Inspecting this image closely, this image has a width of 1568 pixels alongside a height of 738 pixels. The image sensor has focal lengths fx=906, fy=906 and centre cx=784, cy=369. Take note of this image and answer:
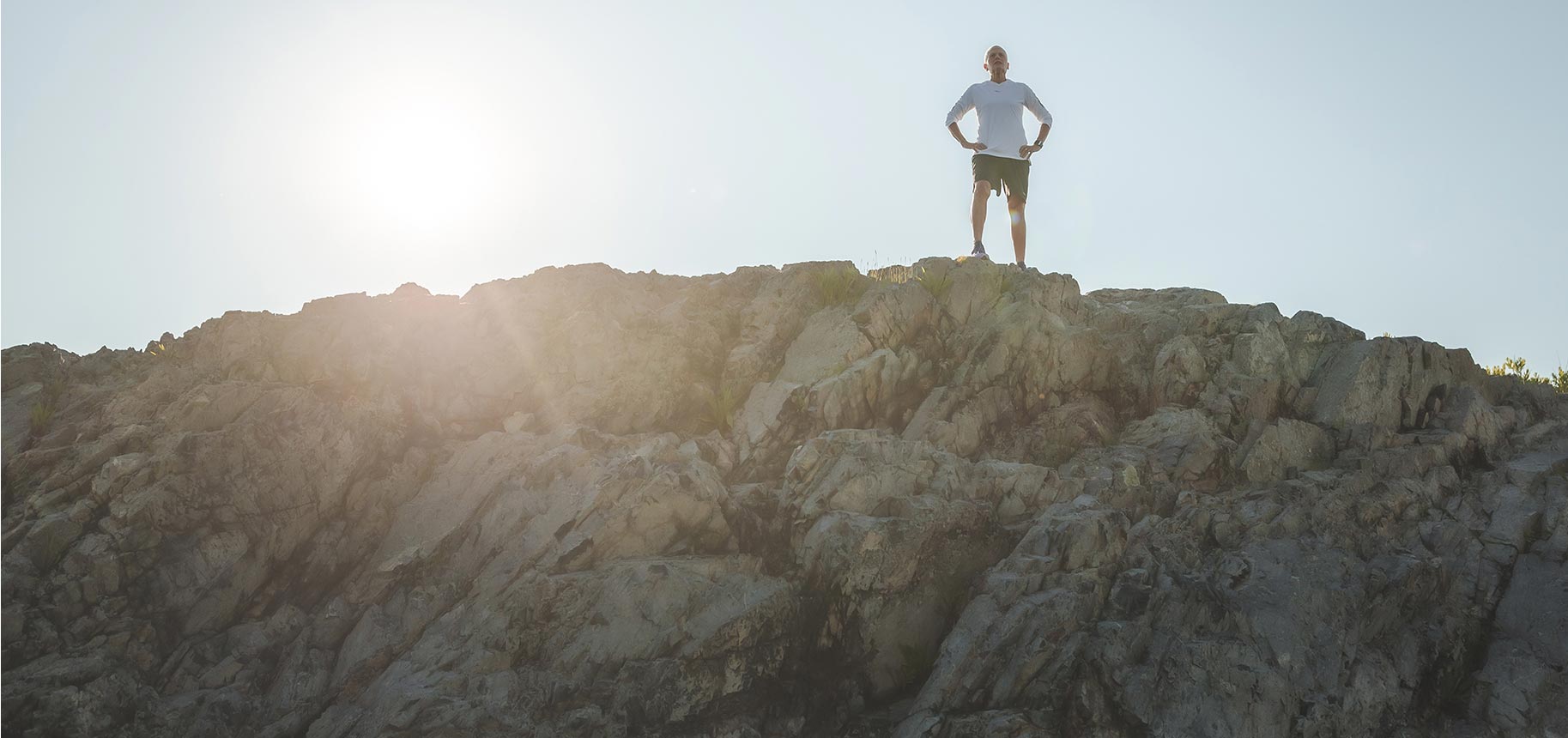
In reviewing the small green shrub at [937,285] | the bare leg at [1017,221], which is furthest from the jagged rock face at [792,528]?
the bare leg at [1017,221]

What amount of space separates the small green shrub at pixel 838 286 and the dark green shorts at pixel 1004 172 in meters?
2.78

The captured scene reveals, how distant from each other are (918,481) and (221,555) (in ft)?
27.3

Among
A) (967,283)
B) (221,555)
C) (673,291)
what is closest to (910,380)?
(967,283)

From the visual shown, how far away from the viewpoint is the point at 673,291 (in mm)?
16391

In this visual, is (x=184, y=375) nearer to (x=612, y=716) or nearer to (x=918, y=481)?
(x=612, y=716)

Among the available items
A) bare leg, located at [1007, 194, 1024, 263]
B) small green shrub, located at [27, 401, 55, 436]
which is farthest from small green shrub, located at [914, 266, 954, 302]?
small green shrub, located at [27, 401, 55, 436]

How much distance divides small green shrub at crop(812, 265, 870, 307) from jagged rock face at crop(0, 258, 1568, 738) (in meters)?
0.28

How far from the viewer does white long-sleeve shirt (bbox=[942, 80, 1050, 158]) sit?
51.1 feet

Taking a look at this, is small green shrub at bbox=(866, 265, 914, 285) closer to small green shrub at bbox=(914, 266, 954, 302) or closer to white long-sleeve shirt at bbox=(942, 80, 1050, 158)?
small green shrub at bbox=(914, 266, 954, 302)

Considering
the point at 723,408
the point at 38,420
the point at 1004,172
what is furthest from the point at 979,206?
the point at 38,420

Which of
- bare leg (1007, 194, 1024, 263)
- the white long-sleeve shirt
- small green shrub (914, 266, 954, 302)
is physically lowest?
small green shrub (914, 266, 954, 302)

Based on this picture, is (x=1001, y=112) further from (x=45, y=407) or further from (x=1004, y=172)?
(x=45, y=407)

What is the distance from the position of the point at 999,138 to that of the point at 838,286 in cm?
386

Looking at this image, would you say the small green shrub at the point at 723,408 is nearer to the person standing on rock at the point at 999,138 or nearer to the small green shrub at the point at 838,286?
the small green shrub at the point at 838,286
